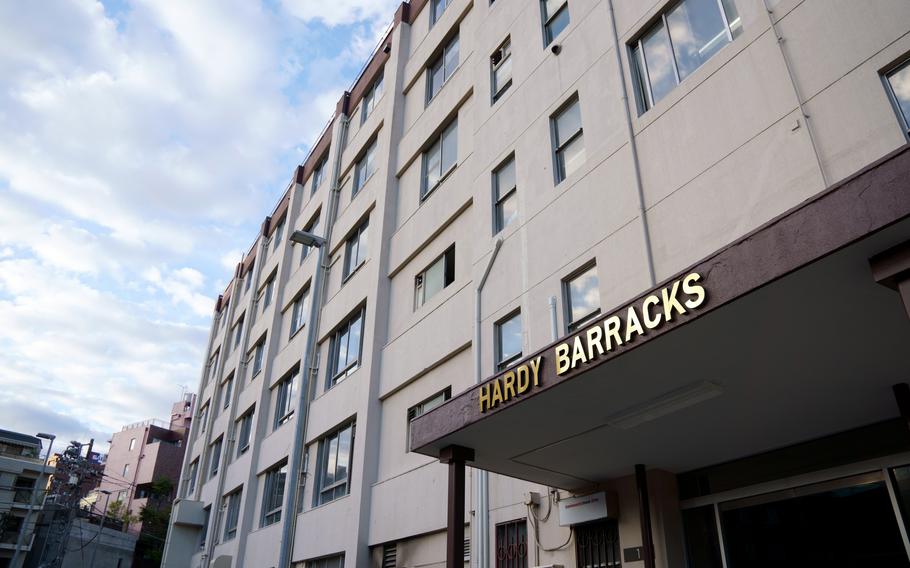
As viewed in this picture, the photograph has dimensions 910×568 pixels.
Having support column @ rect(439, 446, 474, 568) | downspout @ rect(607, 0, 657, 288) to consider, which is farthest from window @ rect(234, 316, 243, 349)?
support column @ rect(439, 446, 474, 568)

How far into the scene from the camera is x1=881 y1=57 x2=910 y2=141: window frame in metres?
7.02

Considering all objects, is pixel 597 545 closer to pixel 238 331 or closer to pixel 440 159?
pixel 440 159

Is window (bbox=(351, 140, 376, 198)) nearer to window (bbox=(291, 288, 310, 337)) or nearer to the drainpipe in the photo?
window (bbox=(291, 288, 310, 337))

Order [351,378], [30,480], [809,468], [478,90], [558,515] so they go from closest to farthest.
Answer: [809,468] → [558,515] → [478,90] → [351,378] → [30,480]

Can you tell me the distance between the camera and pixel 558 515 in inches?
394

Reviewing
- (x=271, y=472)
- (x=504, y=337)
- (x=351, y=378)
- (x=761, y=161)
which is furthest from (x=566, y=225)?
(x=271, y=472)

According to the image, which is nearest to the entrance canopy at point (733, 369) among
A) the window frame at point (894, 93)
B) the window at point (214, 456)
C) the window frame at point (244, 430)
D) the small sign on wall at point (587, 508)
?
the small sign on wall at point (587, 508)

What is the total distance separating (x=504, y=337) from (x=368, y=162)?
40.2 ft

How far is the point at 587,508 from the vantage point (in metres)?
9.27

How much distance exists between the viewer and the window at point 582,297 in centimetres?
1047

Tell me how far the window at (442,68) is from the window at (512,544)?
12.5 meters

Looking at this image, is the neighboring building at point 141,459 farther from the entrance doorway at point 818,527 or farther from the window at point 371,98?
the entrance doorway at point 818,527

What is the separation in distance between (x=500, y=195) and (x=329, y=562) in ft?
33.5

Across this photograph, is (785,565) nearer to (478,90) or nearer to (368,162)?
(478,90)
